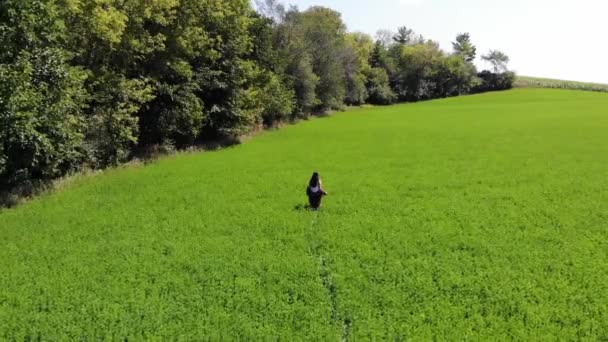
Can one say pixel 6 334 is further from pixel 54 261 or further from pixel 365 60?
pixel 365 60

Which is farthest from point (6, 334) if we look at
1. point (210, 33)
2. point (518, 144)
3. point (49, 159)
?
point (518, 144)

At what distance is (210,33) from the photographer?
41094 millimetres

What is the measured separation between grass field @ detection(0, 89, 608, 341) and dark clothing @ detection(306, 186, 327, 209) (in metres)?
0.51

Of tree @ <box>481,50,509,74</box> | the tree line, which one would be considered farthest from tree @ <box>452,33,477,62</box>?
the tree line

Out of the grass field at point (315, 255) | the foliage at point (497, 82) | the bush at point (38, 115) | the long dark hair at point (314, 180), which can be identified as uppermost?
the foliage at point (497, 82)

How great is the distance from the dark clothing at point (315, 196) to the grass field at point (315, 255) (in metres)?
0.51

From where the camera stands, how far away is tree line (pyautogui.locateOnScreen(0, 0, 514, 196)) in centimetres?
2244

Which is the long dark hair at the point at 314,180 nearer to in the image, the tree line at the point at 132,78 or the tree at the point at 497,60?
the tree line at the point at 132,78

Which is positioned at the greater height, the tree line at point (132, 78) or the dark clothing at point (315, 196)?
the tree line at point (132, 78)

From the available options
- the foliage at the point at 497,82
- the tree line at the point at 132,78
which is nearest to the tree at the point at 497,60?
the foliage at the point at 497,82

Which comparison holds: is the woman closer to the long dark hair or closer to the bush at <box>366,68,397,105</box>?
the long dark hair

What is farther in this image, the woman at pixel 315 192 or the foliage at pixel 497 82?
the foliage at pixel 497 82

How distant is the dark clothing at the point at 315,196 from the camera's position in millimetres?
19597

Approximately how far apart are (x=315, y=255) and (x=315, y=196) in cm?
487
